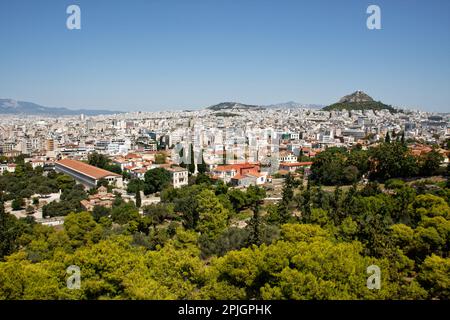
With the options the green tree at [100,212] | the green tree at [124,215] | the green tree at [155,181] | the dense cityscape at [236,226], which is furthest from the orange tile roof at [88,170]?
the green tree at [124,215]

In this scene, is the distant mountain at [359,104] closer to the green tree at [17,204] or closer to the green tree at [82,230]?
the green tree at [17,204]

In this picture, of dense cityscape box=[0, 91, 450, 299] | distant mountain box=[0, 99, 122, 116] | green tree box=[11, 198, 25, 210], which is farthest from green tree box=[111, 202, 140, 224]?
distant mountain box=[0, 99, 122, 116]

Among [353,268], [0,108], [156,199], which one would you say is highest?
[0,108]

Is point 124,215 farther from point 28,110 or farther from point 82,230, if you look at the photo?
point 28,110

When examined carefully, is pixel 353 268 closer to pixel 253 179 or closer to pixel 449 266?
pixel 449 266

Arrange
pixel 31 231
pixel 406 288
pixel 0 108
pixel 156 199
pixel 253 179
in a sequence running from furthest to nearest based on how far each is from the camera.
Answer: pixel 0 108
pixel 253 179
pixel 156 199
pixel 31 231
pixel 406 288

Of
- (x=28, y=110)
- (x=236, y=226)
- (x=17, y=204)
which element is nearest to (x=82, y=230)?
(x=236, y=226)

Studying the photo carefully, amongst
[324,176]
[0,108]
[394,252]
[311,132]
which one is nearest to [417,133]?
[311,132]
